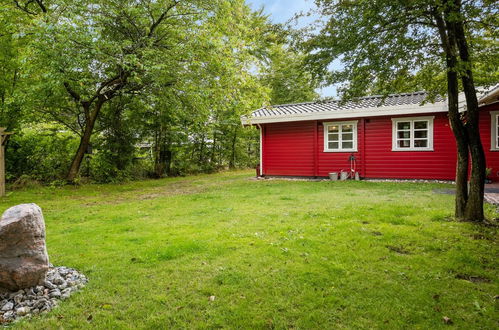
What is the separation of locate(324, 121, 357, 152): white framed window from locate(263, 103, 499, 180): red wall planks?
0.55 feet

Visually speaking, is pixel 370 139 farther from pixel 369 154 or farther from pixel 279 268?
pixel 279 268

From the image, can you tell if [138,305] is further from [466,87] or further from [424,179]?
[424,179]

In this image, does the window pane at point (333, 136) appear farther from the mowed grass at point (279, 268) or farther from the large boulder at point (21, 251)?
the large boulder at point (21, 251)

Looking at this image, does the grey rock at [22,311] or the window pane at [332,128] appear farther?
the window pane at [332,128]

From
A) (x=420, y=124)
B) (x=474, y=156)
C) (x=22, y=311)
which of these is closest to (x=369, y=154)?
(x=420, y=124)

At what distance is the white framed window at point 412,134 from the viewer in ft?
37.6

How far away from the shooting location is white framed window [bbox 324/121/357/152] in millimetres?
12727

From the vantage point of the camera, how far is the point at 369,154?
1244cm

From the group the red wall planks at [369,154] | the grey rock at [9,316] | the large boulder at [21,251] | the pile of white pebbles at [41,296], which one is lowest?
the grey rock at [9,316]

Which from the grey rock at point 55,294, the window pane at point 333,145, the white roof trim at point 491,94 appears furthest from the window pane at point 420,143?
the grey rock at point 55,294

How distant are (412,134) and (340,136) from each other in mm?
2573

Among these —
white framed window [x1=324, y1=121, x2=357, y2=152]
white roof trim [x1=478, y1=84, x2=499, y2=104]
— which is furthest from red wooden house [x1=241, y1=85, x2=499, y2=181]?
white roof trim [x1=478, y1=84, x2=499, y2=104]

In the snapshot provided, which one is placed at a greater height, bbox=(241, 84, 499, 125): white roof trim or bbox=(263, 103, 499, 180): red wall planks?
bbox=(241, 84, 499, 125): white roof trim

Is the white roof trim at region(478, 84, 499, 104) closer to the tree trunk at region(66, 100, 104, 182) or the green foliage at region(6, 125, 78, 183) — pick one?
the tree trunk at region(66, 100, 104, 182)
